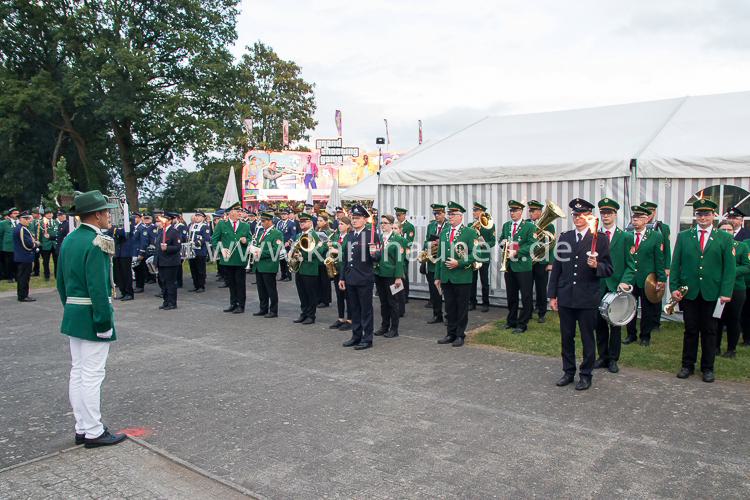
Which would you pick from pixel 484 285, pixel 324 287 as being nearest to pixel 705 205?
pixel 484 285

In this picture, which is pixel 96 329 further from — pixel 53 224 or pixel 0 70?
pixel 0 70

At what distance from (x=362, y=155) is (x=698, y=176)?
2867 cm

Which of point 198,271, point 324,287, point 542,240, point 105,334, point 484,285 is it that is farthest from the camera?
point 198,271

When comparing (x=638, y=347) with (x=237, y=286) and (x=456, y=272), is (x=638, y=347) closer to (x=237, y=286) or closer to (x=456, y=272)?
(x=456, y=272)

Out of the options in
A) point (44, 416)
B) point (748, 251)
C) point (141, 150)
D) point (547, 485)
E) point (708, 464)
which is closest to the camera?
point (547, 485)

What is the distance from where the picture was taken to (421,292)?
12852 millimetres

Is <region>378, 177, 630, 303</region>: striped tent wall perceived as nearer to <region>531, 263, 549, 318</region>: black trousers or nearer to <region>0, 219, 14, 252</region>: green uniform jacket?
<region>531, 263, 549, 318</region>: black trousers

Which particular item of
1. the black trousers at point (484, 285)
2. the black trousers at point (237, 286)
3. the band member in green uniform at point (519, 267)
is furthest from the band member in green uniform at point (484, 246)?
the black trousers at point (237, 286)

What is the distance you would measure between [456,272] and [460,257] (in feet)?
0.76

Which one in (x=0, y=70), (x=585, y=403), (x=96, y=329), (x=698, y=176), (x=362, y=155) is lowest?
(x=585, y=403)

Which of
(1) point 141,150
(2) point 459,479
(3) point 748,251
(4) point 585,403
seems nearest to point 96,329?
(2) point 459,479

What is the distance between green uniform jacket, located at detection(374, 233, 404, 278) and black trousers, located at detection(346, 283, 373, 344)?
69cm

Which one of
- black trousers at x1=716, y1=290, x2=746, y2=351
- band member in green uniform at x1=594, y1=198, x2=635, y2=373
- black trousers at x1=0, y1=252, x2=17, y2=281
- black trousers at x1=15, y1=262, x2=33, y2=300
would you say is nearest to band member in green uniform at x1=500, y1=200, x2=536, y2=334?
band member in green uniform at x1=594, y1=198, x2=635, y2=373

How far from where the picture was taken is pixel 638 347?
316 inches
